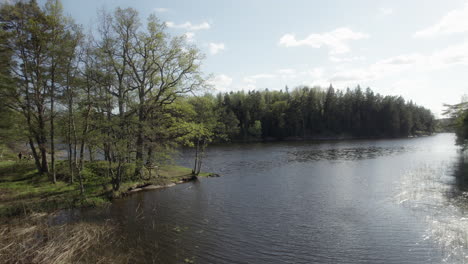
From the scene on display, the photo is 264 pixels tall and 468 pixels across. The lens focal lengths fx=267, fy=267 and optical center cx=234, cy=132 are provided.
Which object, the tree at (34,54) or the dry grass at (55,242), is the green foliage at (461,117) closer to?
the dry grass at (55,242)

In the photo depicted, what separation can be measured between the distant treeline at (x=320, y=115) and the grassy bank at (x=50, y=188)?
75.6m

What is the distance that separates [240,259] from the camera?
11203mm

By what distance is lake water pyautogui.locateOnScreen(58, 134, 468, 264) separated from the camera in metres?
11.6

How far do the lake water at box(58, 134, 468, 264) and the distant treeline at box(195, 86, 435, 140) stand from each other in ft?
245

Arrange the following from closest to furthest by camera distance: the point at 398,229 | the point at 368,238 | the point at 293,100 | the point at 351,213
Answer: the point at 368,238
the point at 398,229
the point at 351,213
the point at 293,100

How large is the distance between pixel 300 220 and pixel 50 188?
59.6 feet

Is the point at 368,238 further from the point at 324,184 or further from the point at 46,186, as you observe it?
the point at 46,186

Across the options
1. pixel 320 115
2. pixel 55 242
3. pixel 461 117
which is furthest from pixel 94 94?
pixel 320 115

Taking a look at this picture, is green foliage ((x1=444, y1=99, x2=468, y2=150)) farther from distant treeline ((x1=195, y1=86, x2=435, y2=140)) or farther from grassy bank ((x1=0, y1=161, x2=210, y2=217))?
distant treeline ((x1=195, y1=86, x2=435, y2=140))

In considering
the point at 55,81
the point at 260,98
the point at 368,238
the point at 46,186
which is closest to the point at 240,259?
the point at 368,238

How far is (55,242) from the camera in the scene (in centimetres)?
1103

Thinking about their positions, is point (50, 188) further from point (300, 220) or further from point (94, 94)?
point (300, 220)

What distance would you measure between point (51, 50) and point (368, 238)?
76.8 ft

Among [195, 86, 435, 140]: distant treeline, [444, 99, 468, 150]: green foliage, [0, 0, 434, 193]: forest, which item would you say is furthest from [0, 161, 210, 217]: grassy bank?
[195, 86, 435, 140]: distant treeline
